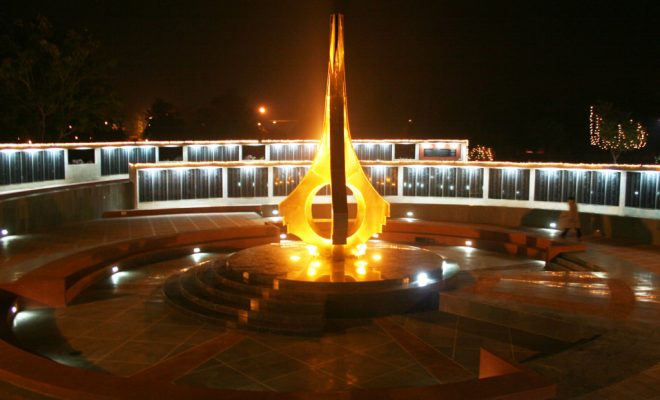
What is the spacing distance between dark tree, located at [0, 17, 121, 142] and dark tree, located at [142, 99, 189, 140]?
25.8 meters

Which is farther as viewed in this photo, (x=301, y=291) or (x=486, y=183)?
(x=486, y=183)

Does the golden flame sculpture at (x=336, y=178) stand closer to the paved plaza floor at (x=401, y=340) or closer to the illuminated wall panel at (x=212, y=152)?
the paved plaza floor at (x=401, y=340)

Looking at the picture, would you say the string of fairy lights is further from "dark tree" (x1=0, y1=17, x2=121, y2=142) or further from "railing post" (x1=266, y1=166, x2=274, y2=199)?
"dark tree" (x1=0, y1=17, x2=121, y2=142)

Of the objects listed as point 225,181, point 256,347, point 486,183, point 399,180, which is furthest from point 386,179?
point 256,347

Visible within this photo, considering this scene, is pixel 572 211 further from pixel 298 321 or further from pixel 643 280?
pixel 298 321

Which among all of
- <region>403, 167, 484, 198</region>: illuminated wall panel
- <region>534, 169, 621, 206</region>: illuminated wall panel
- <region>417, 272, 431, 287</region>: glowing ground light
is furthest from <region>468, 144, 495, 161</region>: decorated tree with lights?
<region>417, 272, 431, 287</region>: glowing ground light

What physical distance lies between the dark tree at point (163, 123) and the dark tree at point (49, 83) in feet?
84.7

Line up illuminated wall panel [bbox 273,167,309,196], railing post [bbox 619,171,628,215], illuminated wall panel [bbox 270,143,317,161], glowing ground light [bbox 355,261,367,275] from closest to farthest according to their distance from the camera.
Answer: glowing ground light [bbox 355,261,367,275] < railing post [bbox 619,171,628,215] < illuminated wall panel [bbox 273,167,309,196] < illuminated wall panel [bbox 270,143,317,161]

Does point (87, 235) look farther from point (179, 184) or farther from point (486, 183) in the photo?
point (486, 183)

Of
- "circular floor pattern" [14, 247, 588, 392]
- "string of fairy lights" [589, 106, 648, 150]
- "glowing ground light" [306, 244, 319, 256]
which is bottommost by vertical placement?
"circular floor pattern" [14, 247, 588, 392]

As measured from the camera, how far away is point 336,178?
14.1 meters

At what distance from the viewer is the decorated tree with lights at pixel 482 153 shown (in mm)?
54044

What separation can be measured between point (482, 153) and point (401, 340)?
153 feet

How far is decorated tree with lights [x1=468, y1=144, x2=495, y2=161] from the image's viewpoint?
5404 cm
